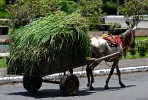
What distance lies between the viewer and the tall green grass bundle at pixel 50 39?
12.6 metres

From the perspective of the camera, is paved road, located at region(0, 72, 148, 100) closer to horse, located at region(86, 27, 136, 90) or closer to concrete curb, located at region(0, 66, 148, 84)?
concrete curb, located at region(0, 66, 148, 84)

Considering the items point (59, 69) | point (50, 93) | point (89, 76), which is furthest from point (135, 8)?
point (59, 69)

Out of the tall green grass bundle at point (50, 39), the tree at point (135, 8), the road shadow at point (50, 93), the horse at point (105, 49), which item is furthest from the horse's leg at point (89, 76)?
the tree at point (135, 8)

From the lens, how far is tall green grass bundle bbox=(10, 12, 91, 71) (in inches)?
494

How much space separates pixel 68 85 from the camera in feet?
42.2

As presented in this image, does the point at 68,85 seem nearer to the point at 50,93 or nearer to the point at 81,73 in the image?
the point at 50,93

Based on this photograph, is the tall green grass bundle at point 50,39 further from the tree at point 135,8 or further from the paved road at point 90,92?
the tree at point 135,8

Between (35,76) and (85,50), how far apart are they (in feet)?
4.89

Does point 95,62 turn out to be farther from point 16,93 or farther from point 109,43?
point 16,93

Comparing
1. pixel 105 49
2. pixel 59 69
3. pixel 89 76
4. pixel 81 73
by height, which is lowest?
pixel 81 73

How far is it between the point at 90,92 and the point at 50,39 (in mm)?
2148

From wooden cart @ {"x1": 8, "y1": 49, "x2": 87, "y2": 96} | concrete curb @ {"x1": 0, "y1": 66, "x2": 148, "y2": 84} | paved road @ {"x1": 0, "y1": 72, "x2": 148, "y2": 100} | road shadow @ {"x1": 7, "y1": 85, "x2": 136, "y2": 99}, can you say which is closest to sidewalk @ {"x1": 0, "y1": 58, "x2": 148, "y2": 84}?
concrete curb @ {"x1": 0, "y1": 66, "x2": 148, "y2": 84}

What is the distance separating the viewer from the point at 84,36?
13172 millimetres

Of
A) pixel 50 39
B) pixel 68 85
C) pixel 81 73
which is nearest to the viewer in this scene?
pixel 50 39
